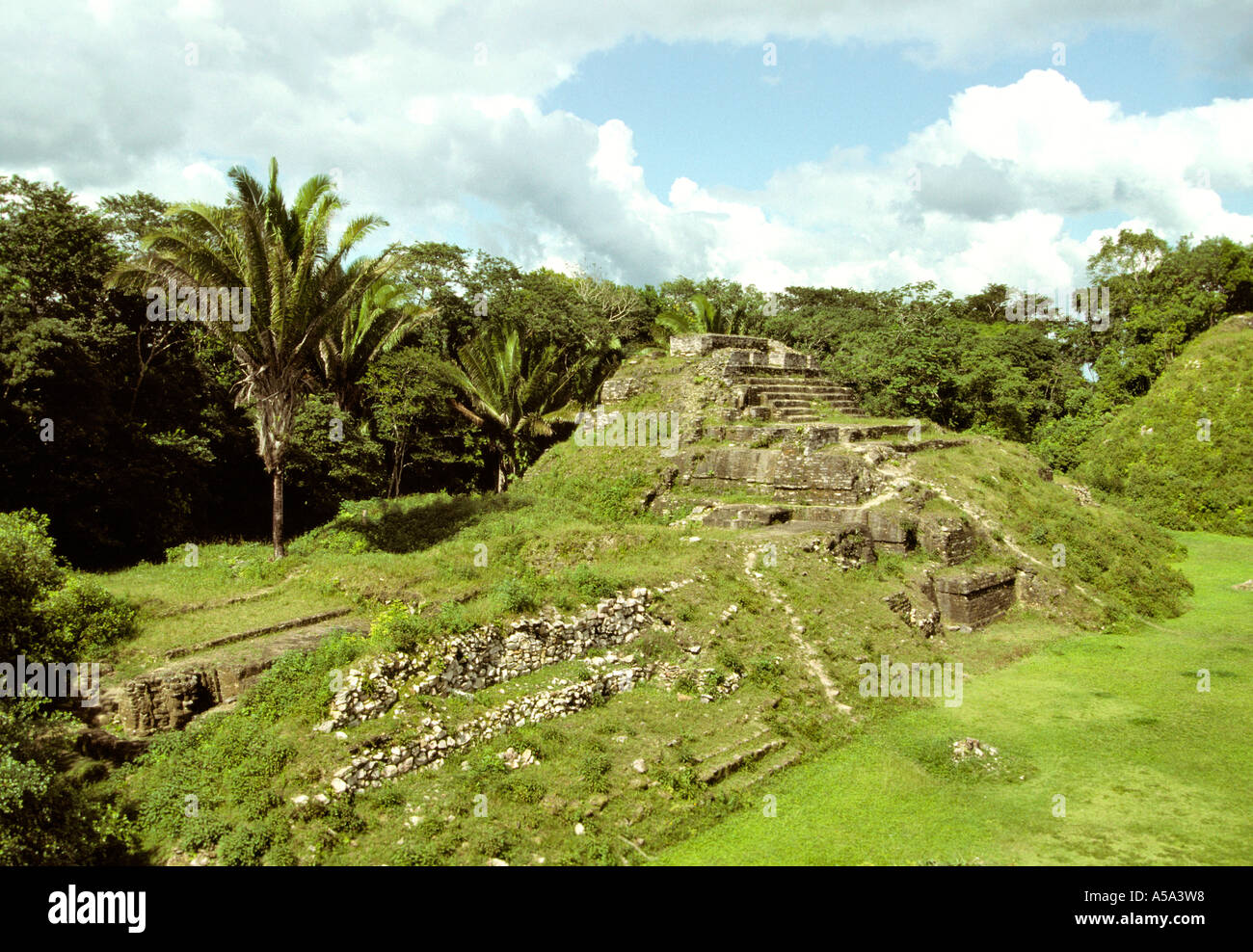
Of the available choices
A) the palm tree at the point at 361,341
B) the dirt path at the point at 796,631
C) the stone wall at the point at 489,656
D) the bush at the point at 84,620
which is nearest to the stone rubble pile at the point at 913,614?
the dirt path at the point at 796,631

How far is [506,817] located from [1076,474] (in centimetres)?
2306

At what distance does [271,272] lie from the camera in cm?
1027

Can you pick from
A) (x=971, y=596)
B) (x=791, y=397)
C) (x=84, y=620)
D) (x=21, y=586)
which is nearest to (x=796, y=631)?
(x=971, y=596)

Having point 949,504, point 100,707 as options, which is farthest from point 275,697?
point 949,504

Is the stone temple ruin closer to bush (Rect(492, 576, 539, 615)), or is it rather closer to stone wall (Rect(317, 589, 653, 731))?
stone wall (Rect(317, 589, 653, 731))

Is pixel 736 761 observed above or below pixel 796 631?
below

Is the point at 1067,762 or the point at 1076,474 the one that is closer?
the point at 1067,762

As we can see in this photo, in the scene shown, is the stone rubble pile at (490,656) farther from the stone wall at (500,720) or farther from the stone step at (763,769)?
the stone step at (763,769)

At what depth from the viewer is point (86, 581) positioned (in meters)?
9.15

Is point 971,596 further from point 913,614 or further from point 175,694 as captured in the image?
point 175,694

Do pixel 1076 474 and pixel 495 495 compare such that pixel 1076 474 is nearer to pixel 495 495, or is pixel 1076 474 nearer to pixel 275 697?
pixel 495 495

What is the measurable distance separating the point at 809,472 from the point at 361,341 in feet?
36.0

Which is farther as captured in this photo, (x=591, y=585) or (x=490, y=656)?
(x=591, y=585)
